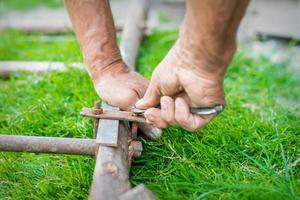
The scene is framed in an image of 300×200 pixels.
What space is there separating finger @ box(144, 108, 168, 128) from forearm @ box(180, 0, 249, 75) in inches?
10.0

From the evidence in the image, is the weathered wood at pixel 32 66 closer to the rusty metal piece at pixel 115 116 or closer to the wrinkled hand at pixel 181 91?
the rusty metal piece at pixel 115 116

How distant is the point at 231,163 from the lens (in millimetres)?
1736

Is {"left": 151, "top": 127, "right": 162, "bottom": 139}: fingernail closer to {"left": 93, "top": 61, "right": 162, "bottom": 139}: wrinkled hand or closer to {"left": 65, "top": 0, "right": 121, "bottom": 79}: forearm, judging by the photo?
{"left": 93, "top": 61, "right": 162, "bottom": 139}: wrinkled hand

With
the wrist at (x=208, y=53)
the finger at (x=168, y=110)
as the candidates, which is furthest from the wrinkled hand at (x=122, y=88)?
the wrist at (x=208, y=53)

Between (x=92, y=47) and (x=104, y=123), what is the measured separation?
14.4 inches

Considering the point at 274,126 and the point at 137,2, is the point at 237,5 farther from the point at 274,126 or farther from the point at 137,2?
the point at 137,2

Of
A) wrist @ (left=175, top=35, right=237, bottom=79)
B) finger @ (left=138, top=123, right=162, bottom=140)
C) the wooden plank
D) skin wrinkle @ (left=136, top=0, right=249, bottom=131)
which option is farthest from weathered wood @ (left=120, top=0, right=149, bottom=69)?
wrist @ (left=175, top=35, right=237, bottom=79)

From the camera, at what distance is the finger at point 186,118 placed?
156cm

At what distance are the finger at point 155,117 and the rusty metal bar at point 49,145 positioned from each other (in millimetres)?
198

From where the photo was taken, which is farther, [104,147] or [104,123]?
[104,123]

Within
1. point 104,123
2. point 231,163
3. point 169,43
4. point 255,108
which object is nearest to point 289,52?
point 169,43

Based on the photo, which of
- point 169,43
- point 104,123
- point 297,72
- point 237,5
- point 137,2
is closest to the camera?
point 237,5

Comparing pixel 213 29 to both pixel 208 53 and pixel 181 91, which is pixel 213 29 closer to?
pixel 208 53

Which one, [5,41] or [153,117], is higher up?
[153,117]
